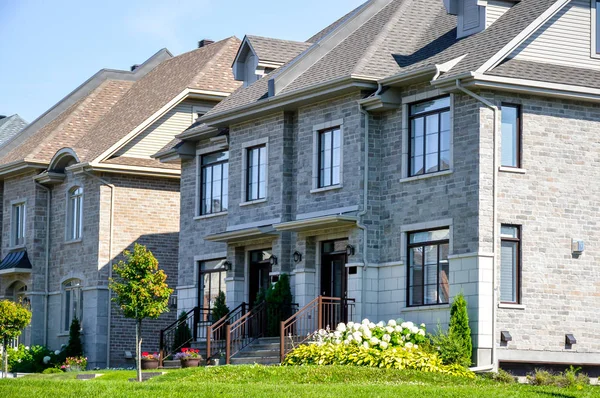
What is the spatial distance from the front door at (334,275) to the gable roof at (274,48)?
6.86m

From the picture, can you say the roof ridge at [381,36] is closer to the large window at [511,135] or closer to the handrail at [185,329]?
the large window at [511,135]

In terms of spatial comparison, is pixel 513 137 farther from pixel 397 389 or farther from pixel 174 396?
pixel 174 396

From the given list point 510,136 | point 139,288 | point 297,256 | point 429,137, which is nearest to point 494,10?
point 429,137

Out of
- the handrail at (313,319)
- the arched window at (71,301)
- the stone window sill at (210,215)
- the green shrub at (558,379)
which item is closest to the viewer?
the green shrub at (558,379)

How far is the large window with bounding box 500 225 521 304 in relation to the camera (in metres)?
26.6

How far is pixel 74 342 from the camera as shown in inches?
1542

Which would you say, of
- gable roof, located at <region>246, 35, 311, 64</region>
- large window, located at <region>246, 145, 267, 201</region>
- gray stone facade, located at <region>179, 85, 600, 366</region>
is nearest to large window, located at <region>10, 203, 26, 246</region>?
gable roof, located at <region>246, 35, 311, 64</region>

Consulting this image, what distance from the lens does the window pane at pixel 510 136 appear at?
1062 inches

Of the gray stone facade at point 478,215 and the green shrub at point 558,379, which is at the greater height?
the gray stone facade at point 478,215

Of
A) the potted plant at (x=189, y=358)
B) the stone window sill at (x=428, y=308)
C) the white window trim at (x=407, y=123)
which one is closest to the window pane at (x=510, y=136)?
the white window trim at (x=407, y=123)

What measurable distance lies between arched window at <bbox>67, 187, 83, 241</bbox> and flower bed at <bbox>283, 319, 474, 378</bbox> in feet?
50.7

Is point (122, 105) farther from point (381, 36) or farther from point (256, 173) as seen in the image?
point (381, 36)

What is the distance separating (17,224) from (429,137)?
2077 centimetres

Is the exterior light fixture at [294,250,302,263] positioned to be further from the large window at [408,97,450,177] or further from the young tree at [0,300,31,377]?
the young tree at [0,300,31,377]
